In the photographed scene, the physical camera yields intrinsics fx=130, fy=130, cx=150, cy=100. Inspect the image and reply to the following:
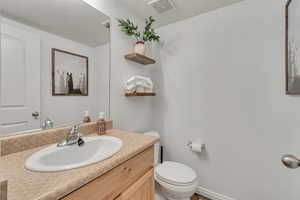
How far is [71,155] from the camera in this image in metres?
0.82

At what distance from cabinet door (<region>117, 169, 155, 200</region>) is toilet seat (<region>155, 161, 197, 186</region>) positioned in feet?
1.01

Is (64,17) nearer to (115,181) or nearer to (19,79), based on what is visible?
(19,79)

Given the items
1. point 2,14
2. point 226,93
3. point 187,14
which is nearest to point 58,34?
point 2,14

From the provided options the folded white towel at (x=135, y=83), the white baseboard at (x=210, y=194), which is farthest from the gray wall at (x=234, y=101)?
the folded white towel at (x=135, y=83)

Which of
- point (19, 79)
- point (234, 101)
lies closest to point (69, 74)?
point (19, 79)

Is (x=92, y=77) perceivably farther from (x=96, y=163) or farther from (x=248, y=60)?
(x=248, y=60)

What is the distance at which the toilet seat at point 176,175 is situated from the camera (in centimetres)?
119

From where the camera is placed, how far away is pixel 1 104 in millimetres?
701

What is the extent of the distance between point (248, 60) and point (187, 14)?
0.88 meters

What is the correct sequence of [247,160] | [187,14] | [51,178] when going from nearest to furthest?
[51,178], [247,160], [187,14]

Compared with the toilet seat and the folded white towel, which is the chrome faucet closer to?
the folded white towel

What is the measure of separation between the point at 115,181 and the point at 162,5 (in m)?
1.68

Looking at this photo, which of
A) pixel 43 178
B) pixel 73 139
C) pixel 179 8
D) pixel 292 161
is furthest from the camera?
pixel 179 8

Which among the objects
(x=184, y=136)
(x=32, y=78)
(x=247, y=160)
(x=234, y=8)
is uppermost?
(x=234, y=8)
